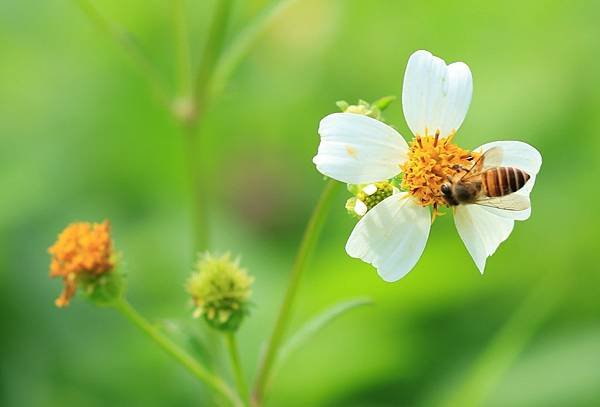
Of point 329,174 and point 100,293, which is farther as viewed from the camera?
point 100,293

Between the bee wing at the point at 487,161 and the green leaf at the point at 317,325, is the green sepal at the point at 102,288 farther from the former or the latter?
the bee wing at the point at 487,161

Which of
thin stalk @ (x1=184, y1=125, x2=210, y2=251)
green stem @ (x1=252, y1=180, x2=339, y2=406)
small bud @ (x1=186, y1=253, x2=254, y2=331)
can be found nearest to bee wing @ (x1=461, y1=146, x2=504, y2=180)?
green stem @ (x1=252, y1=180, x2=339, y2=406)

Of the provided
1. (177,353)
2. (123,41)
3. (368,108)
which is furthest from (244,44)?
(177,353)

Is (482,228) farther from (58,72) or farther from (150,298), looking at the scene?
(58,72)

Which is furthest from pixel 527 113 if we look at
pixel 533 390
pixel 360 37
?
pixel 533 390

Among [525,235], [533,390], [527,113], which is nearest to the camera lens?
[533,390]

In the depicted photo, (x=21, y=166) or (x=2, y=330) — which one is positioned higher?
(x=21, y=166)

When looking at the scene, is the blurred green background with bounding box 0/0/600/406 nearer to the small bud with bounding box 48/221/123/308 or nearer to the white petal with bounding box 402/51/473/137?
the small bud with bounding box 48/221/123/308

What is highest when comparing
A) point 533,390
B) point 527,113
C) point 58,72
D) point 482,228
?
point 58,72
